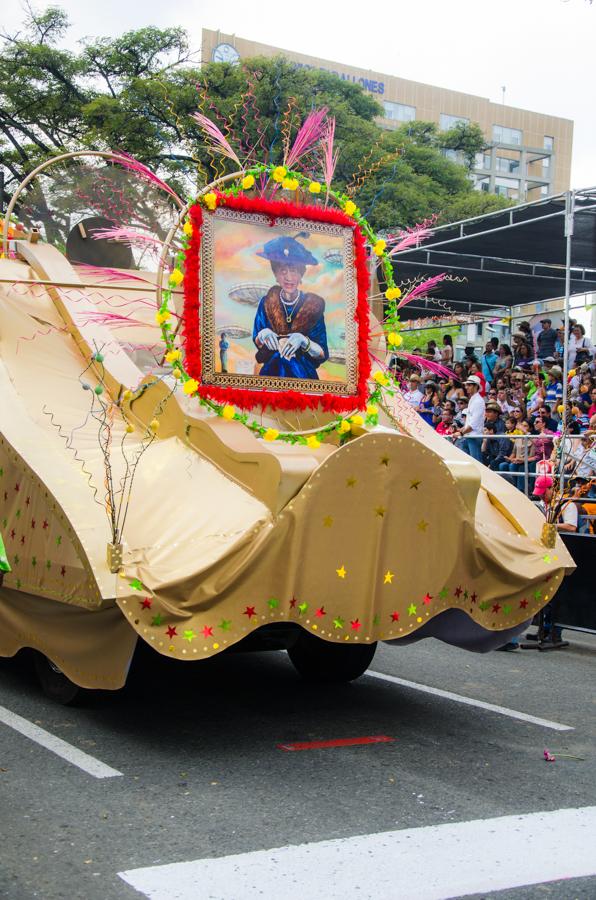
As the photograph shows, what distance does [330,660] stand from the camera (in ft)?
24.1

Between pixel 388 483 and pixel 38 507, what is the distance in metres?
2.00

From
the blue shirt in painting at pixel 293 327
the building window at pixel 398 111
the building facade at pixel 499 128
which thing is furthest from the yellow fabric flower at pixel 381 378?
the building window at pixel 398 111

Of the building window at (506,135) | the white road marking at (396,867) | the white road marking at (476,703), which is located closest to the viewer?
the white road marking at (396,867)

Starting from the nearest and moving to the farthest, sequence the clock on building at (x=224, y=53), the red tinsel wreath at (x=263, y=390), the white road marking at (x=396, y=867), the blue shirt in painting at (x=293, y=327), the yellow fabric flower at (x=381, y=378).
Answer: the white road marking at (x=396, y=867), the red tinsel wreath at (x=263, y=390), the blue shirt in painting at (x=293, y=327), the yellow fabric flower at (x=381, y=378), the clock on building at (x=224, y=53)

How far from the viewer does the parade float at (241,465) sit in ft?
18.4

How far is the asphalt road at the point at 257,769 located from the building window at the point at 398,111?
69.5 metres

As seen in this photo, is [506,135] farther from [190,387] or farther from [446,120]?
[190,387]

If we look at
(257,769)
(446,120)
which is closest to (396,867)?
(257,769)

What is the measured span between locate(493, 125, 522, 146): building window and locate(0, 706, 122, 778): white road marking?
7803 centimetres

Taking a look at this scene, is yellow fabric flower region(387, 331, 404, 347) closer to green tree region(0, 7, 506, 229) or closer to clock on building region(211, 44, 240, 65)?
green tree region(0, 7, 506, 229)

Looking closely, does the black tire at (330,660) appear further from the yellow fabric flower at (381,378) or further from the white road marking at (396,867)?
the white road marking at (396,867)

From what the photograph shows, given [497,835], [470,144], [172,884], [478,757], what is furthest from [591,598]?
[470,144]

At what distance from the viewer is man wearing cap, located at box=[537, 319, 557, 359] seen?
17.6m

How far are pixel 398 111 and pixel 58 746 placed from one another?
73413mm
